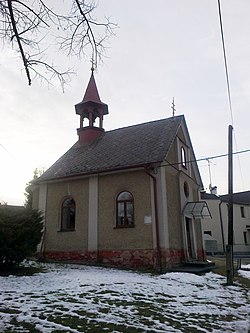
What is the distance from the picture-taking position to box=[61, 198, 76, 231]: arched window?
1575 centimetres

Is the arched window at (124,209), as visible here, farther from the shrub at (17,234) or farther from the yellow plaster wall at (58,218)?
the shrub at (17,234)

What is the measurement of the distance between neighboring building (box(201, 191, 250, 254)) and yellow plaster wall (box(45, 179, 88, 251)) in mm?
26676

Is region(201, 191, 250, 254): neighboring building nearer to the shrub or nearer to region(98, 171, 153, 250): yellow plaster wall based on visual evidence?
region(98, 171, 153, 250): yellow plaster wall

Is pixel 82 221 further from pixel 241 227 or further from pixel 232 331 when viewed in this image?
pixel 241 227

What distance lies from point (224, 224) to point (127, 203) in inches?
1091

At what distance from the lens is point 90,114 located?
20172 millimetres

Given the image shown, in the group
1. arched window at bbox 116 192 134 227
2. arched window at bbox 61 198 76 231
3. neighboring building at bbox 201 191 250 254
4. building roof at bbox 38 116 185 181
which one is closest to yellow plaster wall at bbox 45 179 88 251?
arched window at bbox 61 198 76 231

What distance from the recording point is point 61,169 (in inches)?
671

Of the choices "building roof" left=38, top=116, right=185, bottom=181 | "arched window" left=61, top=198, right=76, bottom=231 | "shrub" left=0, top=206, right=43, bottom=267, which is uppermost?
"building roof" left=38, top=116, right=185, bottom=181

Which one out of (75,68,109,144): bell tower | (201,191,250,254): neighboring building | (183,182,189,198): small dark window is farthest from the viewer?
(201,191,250,254): neighboring building

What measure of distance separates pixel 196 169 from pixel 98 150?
21.3 ft

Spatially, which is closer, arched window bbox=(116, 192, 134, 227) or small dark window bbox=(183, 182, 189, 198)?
arched window bbox=(116, 192, 134, 227)

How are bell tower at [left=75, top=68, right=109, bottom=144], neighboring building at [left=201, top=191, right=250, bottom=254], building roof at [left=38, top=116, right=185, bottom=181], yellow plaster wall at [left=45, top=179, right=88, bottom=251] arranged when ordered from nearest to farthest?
building roof at [left=38, top=116, right=185, bottom=181]
yellow plaster wall at [left=45, top=179, right=88, bottom=251]
bell tower at [left=75, top=68, right=109, bottom=144]
neighboring building at [left=201, top=191, right=250, bottom=254]

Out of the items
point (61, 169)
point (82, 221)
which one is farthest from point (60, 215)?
point (61, 169)
